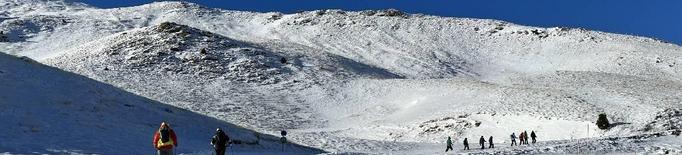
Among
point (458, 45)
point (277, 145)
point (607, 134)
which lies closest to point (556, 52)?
point (458, 45)

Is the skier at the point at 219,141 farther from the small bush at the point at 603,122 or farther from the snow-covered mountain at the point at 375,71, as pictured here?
the small bush at the point at 603,122

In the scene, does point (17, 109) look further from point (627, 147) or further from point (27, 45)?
point (27, 45)

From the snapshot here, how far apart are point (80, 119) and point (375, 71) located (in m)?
52.4

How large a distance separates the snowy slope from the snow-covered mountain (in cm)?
670

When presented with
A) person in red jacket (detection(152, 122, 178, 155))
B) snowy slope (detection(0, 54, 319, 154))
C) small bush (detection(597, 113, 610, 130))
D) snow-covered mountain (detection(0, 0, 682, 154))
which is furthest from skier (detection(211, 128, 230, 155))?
small bush (detection(597, 113, 610, 130))

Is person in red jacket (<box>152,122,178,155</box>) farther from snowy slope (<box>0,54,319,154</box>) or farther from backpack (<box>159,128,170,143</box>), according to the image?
snowy slope (<box>0,54,319,154</box>)

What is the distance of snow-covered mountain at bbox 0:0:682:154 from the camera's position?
161ft

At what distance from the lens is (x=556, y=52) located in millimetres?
102438

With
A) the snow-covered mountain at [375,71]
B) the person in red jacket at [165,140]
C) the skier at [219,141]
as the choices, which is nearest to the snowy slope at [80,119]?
the skier at [219,141]

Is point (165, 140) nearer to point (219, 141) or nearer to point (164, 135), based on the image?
point (164, 135)

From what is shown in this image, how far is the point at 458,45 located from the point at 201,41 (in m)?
39.4

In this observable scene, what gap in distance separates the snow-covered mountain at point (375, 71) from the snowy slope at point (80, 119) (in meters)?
6.70

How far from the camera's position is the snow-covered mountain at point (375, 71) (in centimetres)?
4916

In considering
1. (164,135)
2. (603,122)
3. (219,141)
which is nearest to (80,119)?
(219,141)
